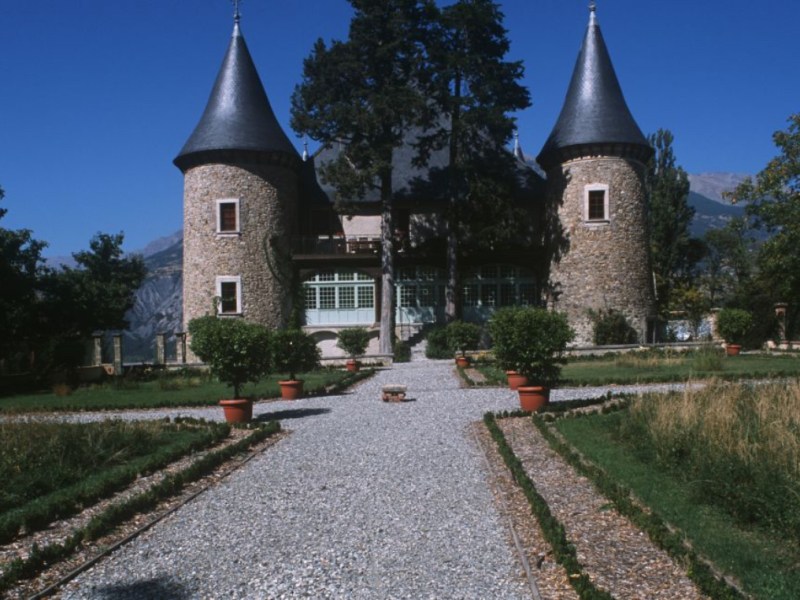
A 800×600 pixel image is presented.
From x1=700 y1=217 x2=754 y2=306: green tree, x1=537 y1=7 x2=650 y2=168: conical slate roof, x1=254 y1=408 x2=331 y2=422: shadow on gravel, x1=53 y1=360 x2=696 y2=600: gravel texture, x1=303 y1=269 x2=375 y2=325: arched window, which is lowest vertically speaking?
x1=53 y1=360 x2=696 y2=600: gravel texture

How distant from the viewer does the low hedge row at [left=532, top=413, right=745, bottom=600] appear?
468cm

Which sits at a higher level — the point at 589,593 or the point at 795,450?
the point at 795,450

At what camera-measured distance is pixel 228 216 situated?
29391 millimetres

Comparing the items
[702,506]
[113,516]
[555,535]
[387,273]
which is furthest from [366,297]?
[555,535]

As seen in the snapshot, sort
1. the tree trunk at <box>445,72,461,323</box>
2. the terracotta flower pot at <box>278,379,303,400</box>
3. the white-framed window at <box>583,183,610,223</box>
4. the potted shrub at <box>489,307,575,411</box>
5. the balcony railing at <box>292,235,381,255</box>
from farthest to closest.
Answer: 1. the balcony railing at <box>292,235,381,255</box>
2. the white-framed window at <box>583,183,610,223</box>
3. the tree trunk at <box>445,72,461,323</box>
4. the terracotta flower pot at <box>278,379,303,400</box>
5. the potted shrub at <box>489,307,575,411</box>

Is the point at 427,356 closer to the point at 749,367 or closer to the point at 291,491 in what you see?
the point at 749,367

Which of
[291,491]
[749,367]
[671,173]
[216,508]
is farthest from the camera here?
[671,173]

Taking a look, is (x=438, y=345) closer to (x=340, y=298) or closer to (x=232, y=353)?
(x=340, y=298)

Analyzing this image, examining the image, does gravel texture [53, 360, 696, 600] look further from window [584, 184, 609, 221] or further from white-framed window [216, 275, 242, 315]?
window [584, 184, 609, 221]

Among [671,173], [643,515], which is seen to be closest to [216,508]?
[643,515]

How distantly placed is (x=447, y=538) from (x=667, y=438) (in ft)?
10.8

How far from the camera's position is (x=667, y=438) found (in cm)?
834

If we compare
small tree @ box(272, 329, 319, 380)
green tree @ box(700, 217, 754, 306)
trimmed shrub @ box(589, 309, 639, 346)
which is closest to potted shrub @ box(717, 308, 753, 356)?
trimmed shrub @ box(589, 309, 639, 346)

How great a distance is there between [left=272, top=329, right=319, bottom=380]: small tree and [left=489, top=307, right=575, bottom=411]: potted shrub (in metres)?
5.29
